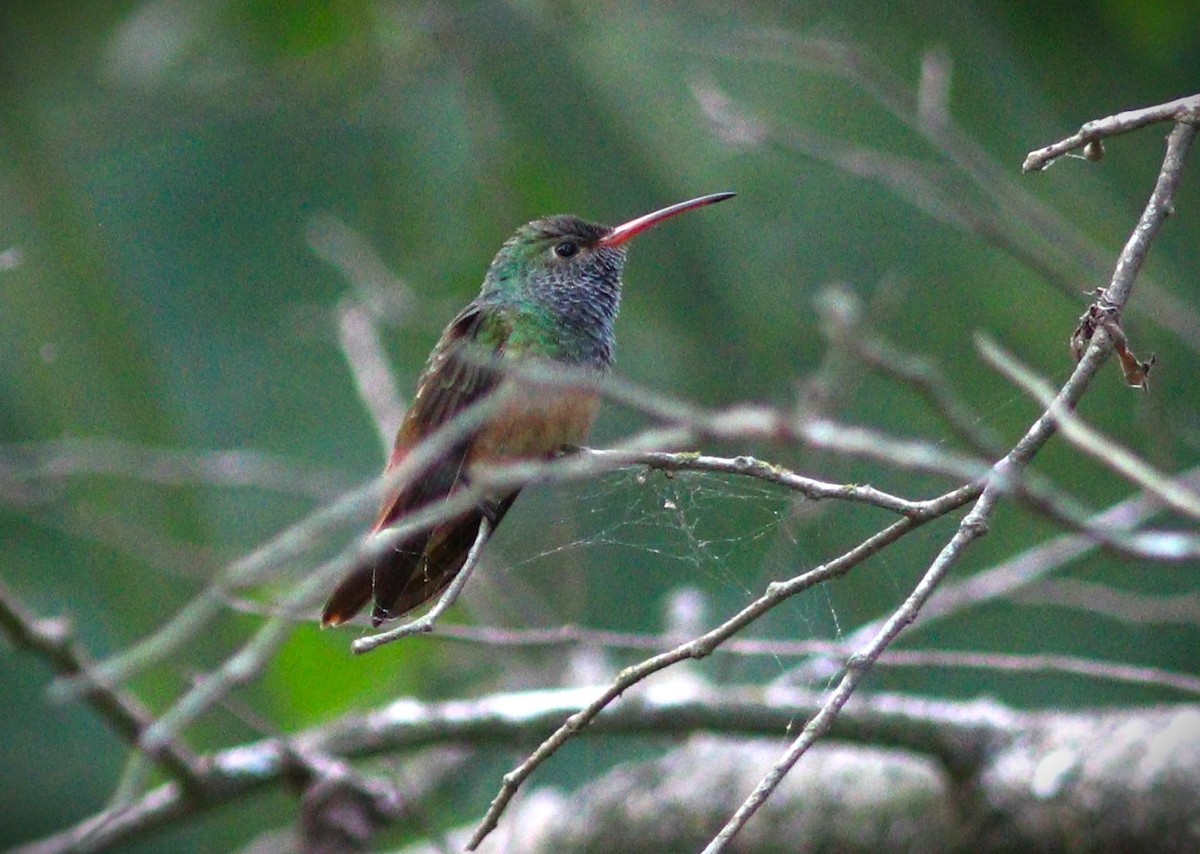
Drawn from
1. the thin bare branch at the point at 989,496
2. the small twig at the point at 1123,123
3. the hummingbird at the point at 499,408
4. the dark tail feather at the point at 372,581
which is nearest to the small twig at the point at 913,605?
the thin bare branch at the point at 989,496

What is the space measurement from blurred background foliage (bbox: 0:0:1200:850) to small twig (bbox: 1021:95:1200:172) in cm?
303

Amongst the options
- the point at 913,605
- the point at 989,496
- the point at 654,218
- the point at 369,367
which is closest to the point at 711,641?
the point at 913,605

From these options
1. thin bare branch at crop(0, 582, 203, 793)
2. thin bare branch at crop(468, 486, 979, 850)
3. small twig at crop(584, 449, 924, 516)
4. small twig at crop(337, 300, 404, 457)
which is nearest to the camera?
thin bare branch at crop(468, 486, 979, 850)

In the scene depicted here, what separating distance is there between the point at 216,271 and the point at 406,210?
0.92 metres

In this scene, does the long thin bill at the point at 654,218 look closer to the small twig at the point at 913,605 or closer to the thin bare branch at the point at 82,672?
the thin bare branch at the point at 82,672

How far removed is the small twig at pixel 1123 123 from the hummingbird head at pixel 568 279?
1.82 meters

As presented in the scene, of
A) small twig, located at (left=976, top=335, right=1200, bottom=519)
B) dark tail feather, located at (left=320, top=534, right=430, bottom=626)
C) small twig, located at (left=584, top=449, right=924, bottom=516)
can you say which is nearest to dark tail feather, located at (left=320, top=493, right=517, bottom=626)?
dark tail feather, located at (left=320, top=534, right=430, bottom=626)

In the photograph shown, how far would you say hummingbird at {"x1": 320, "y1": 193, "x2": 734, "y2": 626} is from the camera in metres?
3.43

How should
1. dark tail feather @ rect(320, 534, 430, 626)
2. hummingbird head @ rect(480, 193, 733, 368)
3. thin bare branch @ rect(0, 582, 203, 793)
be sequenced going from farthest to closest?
1. hummingbird head @ rect(480, 193, 733, 368)
2. thin bare branch @ rect(0, 582, 203, 793)
3. dark tail feather @ rect(320, 534, 430, 626)

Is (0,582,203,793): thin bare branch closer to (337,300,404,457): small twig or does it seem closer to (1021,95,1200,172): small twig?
(337,300,404,457): small twig

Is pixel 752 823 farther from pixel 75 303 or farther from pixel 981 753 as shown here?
pixel 75 303

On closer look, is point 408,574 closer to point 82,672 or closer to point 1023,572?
point 82,672

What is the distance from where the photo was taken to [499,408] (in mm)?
3309

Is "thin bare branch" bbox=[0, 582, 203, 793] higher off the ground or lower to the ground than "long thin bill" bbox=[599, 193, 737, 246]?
lower
